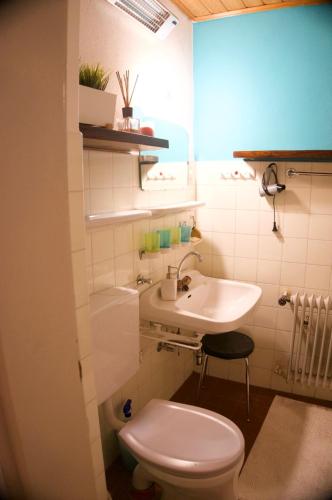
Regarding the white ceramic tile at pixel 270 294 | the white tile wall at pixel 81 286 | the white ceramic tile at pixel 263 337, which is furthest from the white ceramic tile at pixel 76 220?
the white ceramic tile at pixel 263 337

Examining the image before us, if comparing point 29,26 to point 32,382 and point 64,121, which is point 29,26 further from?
point 32,382

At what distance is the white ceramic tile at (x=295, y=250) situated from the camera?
2.05 meters

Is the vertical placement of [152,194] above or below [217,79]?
below

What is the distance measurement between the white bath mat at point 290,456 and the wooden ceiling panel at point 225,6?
2.39 metres

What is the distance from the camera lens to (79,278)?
737mm

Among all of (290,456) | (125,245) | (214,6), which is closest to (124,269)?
(125,245)

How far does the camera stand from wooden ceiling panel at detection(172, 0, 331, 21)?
5.96ft

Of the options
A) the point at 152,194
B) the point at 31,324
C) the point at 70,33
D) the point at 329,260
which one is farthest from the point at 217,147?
the point at 31,324

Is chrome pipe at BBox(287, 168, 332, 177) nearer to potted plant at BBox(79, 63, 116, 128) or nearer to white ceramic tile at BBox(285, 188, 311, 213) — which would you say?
white ceramic tile at BBox(285, 188, 311, 213)

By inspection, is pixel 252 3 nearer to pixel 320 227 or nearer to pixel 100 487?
pixel 320 227

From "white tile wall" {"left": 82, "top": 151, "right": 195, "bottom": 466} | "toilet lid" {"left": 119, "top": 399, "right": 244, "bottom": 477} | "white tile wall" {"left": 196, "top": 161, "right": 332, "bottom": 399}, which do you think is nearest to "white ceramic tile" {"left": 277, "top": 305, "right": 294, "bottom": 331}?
"white tile wall" {"left": 196, "top": 161, "right": 332, "bottom": 399}

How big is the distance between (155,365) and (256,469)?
0.74m

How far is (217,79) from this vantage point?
6.82 feet

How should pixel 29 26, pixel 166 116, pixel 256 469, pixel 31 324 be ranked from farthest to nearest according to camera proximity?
pixel 166 116 → pixel 256 469 → pixel 31 324 → pixel 29 26
